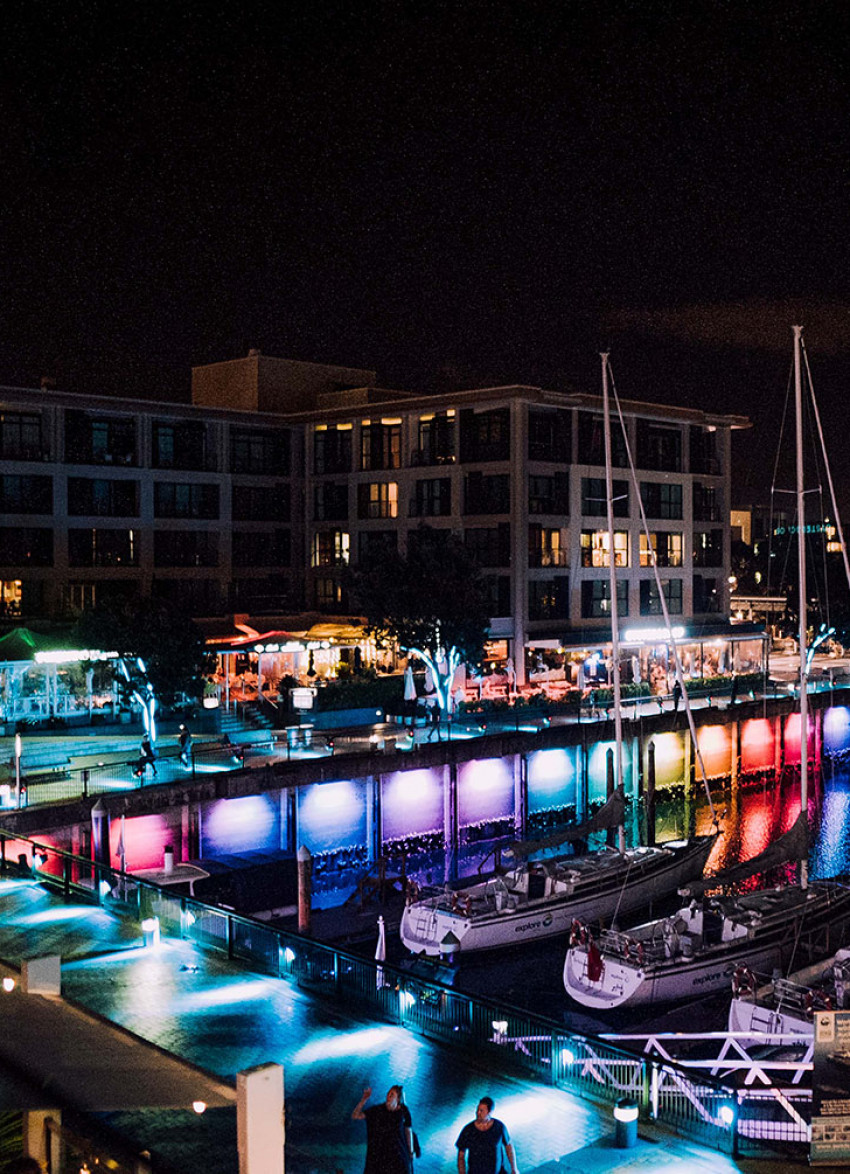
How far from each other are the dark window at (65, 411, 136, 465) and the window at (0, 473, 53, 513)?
2.15 meters

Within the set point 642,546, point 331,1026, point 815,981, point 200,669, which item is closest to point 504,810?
point 200,669

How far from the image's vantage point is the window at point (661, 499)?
73125 mm

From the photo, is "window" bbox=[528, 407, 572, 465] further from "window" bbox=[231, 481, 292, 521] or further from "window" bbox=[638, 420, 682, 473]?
"window" bbox=[231, 481, 292, 521]

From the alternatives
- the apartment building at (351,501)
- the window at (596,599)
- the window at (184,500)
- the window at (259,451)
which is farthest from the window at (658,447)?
the window at (184,500)

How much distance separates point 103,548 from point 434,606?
865 inches

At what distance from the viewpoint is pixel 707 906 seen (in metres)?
32.3

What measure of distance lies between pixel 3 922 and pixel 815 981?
17539 mm

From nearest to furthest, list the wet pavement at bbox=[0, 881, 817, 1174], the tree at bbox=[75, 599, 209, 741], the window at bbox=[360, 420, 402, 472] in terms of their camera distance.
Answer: the wet pavement at bbox=[0, 881, 817, 1174]
the tree at bbox=[75, 599, 209, 741]
the window at bbox=[360, 420, 402, 472]

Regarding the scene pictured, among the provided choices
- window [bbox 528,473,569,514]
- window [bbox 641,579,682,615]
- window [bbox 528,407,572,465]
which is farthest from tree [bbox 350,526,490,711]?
window [bbox 641,579,682,615]

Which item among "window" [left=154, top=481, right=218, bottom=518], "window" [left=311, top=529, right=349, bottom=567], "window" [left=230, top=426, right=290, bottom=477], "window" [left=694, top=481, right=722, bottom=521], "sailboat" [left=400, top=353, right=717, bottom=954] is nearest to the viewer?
"sailboat" [left=400, top=353, right=717, bottom=954]

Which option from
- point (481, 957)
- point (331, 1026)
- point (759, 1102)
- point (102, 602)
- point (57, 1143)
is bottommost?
point (481, 957)

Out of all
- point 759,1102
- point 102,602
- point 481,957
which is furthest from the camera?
point 102,602

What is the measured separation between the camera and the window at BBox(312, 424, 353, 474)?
73250 millimetres

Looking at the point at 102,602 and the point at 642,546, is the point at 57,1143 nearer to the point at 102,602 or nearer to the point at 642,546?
the point at 102,602
